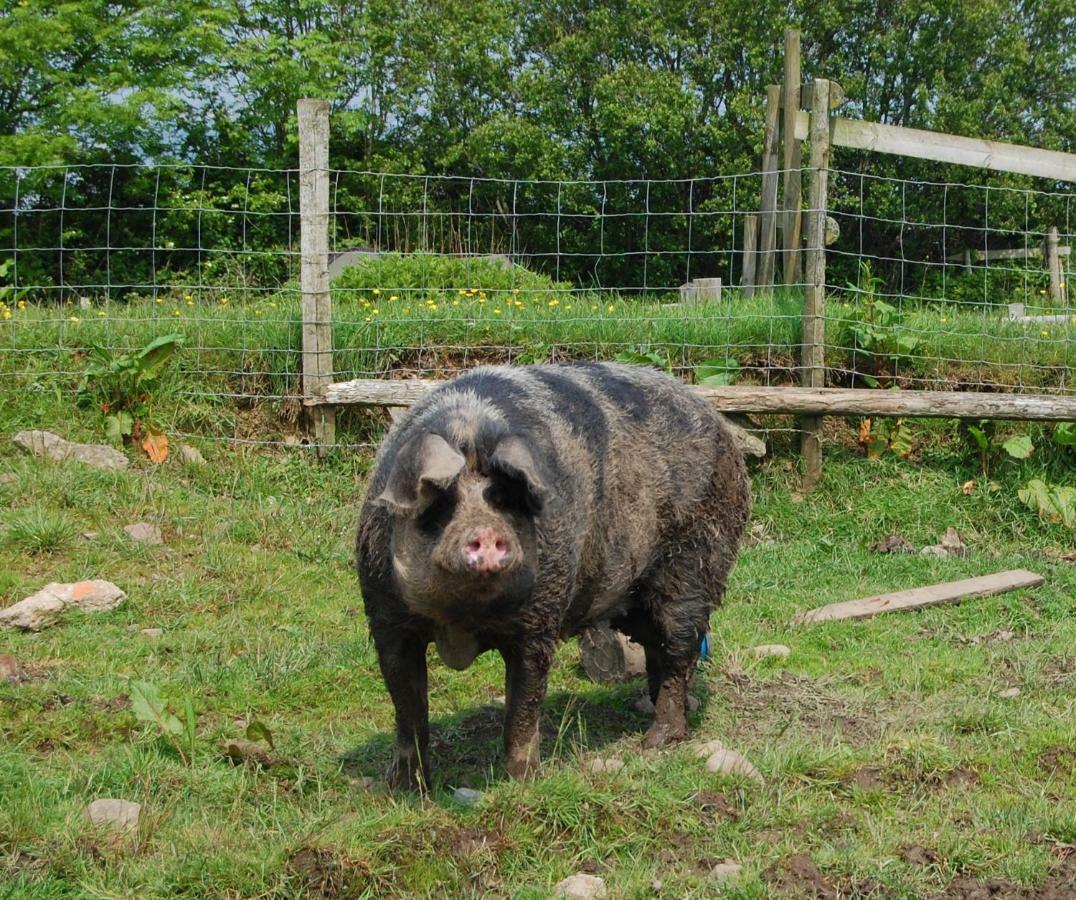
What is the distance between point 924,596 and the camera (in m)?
6.95

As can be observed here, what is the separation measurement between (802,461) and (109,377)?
4.64 m

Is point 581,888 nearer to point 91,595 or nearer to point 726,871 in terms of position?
point 726,871

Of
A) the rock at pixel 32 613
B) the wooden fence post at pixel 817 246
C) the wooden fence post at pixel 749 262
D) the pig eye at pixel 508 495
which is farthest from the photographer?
the wooden fence post at pixel 749 262

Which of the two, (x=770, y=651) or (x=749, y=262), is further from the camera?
(x=749, y=262)

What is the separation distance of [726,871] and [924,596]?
3.70 meters

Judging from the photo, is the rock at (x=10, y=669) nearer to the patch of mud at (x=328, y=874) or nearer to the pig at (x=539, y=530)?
the pig at (x=539, y=530)

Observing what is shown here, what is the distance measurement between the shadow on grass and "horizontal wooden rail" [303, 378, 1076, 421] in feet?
9.81

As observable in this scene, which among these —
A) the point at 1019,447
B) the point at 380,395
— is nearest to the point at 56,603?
the point at 380,395

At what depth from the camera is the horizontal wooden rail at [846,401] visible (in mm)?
8375

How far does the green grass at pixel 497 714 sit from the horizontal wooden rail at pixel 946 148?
2014mm

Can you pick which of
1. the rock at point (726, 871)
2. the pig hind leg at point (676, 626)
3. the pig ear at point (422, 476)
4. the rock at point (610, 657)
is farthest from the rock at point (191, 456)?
the rock at point (726, 871)

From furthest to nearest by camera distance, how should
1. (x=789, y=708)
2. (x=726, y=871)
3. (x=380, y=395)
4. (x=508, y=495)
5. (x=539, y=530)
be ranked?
(x=380, y=395) → (x=789, y=708) → (x=539, y=530) → (x=508, y=495) → (x=726, y=871)

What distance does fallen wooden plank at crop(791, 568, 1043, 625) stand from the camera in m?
6.66

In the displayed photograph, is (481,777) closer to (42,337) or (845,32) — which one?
(42,337)
